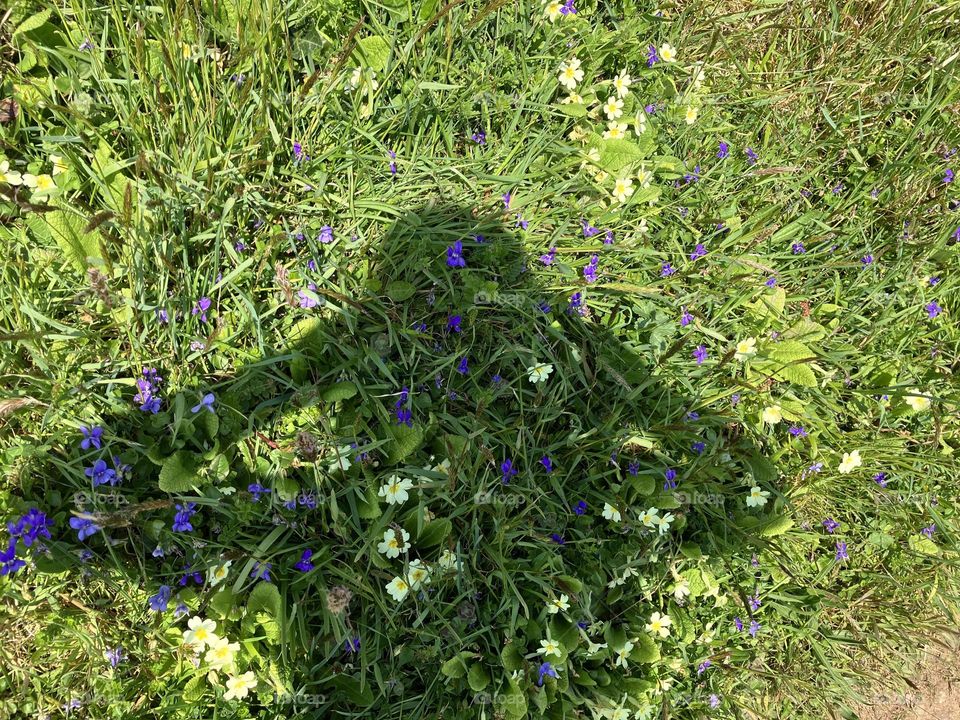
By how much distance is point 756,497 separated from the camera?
276 centimetres

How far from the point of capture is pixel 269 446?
235 centimetres

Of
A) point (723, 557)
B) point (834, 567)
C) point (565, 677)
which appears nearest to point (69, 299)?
point (565, 677)

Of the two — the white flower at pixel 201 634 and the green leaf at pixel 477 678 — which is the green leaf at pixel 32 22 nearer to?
the white flower at pixel 201 634

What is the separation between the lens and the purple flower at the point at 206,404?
2.22m

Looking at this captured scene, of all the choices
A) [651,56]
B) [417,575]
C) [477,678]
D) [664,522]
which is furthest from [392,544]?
[651,56]

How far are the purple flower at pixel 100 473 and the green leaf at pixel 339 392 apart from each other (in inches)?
31.2

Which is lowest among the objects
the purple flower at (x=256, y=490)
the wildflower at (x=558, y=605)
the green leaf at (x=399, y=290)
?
the wildflower at (x=558, y=605)

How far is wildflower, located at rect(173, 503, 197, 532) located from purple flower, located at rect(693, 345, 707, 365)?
223 cm

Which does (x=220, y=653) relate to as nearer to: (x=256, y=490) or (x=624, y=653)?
(x=256, y=490)

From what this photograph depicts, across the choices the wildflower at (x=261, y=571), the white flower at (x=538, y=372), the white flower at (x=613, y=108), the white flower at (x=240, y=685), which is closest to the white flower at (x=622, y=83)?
the white flower at (x=613, y=108)

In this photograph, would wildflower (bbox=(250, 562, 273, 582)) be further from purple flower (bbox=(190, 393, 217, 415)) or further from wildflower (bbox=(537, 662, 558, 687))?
wildflower (bbox=(537, 662, 558, 687))

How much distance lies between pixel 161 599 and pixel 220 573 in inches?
8.8

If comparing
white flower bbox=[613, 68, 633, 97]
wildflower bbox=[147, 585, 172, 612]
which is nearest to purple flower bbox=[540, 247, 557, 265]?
white flower bbox=[613, 68, 633, 97]

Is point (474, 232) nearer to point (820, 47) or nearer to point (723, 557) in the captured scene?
point (723, 557)
